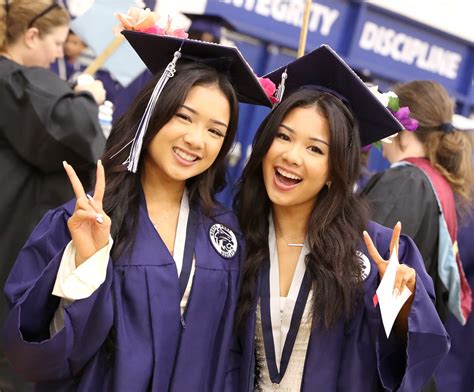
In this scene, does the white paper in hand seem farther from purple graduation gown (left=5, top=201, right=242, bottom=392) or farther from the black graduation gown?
the black graduation gown

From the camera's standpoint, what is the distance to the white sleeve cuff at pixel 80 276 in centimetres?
219

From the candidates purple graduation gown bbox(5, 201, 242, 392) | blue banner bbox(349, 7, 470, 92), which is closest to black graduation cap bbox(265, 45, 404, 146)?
purple graduation gown bbox(5, 201, 242, 392)

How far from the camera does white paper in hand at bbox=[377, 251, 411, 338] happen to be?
7.62 ft

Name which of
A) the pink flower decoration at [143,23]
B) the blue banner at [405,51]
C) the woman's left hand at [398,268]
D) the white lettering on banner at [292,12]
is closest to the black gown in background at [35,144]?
the pink flower decoration at [143,23]

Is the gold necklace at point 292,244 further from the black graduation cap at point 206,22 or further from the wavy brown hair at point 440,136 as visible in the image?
the black graduation cap at point 206,22

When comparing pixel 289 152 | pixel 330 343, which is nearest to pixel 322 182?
pixel 289 152

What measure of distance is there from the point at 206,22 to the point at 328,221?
2725 mm

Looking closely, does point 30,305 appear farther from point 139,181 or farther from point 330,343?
point 330,343

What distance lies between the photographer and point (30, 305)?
2.25m

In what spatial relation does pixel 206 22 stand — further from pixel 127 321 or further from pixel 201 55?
pixel 127 321

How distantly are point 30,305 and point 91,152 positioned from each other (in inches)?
61.4

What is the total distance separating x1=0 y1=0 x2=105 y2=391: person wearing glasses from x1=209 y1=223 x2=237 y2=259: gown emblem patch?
4.05 feet

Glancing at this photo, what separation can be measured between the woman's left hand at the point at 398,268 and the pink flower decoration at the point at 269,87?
2.06 ft

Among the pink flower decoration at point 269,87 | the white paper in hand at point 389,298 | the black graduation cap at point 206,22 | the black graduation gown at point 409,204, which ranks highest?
the black graduation cap at point 206,22
